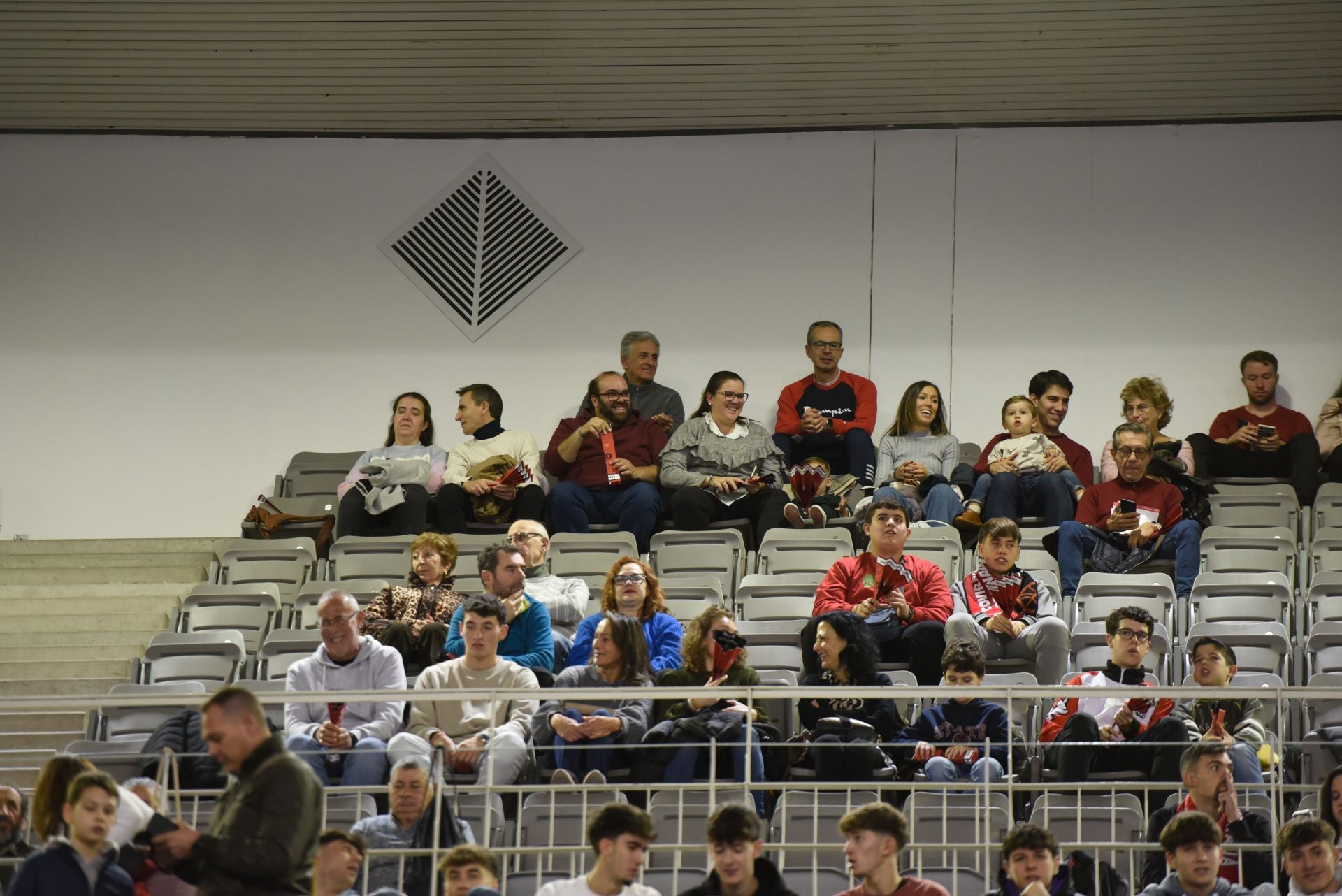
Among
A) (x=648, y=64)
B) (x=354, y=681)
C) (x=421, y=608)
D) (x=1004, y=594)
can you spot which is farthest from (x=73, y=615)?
(x=1004, y=594)

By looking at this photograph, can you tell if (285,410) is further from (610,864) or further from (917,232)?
(610,864)

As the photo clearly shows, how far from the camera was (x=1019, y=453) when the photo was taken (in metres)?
9.22

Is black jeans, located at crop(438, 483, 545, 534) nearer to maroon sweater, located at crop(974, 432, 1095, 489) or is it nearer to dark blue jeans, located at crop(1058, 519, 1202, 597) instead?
maroon sweater, located at crop(974, 432, 1095, 489)

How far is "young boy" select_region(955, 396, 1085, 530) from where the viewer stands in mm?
8953

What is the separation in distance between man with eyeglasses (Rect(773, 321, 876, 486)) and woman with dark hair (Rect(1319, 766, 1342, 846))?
420 centimetres

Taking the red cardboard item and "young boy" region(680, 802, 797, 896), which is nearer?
"young boy" region(680, 802, 797, 896)

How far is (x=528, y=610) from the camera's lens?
24.1 ft

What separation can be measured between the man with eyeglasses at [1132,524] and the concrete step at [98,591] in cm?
434

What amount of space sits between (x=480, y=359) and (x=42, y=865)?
21.1 feet

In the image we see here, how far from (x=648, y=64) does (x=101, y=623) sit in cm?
409

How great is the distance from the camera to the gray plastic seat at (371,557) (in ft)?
28.9

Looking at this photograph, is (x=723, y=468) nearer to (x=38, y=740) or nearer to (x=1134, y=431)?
(x=1134, y=431)

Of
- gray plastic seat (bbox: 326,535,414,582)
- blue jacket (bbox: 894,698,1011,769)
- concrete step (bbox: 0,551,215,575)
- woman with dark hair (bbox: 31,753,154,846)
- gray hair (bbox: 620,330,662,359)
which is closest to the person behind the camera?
woman with dark hair (bbox: 31,753,154,846)

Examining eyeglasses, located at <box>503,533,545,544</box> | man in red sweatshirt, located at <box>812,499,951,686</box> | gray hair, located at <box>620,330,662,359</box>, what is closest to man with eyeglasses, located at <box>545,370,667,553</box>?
gray hair, located at <box>620,330,662,359</box>
